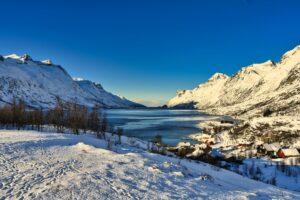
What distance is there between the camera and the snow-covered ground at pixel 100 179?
50.1 feet

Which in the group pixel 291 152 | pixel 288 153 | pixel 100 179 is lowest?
pixel 288 153

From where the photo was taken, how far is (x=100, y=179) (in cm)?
1722

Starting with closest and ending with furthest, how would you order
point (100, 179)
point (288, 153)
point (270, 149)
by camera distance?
point (100, 179) → point (288, 153) → point (270, 149)

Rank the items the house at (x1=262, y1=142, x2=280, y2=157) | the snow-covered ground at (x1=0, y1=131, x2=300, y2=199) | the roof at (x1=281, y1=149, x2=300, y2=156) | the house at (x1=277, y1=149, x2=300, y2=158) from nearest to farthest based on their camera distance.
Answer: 1. the snow-covered ground at (x1=0, y1=131, x2=300, y2=199)
2. the house at (x1=277, y1=149, x2=300, y2=158)
3. the roof at (x1=281, y1=149, x2=300, y2=156)
4. the house at (x1=262, y1=142, x2=280, y2=157)

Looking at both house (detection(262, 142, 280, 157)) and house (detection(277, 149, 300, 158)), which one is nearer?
house (detection(277, 149, 300, 158))

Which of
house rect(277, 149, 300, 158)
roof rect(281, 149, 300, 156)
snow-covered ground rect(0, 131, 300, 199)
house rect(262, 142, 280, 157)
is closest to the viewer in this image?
snow-covered ground rect(0, 131, 300, 199)

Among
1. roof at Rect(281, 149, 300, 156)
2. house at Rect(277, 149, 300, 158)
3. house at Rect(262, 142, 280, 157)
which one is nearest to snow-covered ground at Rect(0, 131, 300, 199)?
house at Rect(277, 149, 300, 158)

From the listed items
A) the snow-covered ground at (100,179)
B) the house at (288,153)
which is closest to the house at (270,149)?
the house at (288,153)

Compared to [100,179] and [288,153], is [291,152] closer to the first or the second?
[288,153]

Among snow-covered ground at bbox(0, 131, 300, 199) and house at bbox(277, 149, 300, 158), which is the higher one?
snow-covered ground at bbox(0, 131, 300, 199)

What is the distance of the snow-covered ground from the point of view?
15281 millimetres

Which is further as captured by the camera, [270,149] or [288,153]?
[270,149]

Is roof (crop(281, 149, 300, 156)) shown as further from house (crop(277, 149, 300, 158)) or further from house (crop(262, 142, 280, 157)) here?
house (crop(262, 142, 280, 157))

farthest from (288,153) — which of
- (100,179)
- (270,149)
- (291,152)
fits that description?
(100,179)
